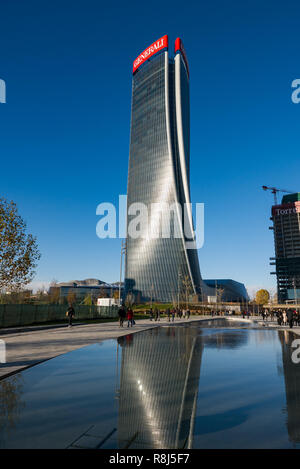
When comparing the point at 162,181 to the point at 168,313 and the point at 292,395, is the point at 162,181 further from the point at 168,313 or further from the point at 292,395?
the point at 292,395

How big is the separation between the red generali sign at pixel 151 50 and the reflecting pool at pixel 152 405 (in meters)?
155

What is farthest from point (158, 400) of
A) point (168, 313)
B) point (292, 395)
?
point (168, 313)

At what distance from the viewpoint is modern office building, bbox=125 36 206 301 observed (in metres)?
111

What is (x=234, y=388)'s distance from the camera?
7.03 meters

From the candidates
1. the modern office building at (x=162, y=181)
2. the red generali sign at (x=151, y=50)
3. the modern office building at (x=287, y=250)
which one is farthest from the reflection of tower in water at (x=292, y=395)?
the modern office building at (x=287, y=250)

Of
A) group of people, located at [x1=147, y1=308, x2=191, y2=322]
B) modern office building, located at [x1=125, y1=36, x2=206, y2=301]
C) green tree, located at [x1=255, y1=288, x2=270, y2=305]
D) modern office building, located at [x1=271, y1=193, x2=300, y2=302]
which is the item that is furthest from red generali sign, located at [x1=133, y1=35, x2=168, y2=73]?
green tree, located at [x1=255, y1=288, x2=270, y2=305]

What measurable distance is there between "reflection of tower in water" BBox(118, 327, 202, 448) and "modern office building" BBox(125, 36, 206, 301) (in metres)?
97.5

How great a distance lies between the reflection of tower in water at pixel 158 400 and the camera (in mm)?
4223

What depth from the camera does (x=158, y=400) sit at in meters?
6.01

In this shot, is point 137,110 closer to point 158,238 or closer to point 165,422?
point 158,238

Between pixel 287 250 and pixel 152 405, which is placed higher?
pixel 287 250

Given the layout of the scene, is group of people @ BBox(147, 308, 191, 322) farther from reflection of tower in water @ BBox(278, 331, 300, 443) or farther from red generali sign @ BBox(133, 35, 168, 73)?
red generali sign @ BBox(133, 35, 168, 73)

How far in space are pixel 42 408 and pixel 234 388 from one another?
4252 mm

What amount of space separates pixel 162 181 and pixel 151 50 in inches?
2847
